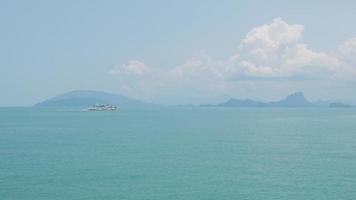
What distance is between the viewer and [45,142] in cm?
8844

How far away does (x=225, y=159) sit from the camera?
6481cm

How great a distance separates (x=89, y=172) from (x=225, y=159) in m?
20.2

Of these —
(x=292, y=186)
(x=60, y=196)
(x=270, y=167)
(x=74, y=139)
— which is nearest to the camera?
(x=60, y=196)

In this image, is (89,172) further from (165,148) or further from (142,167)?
(165,148)

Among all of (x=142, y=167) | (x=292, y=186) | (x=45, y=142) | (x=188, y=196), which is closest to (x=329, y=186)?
(x=292, y=186)

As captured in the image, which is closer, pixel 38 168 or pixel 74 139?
pixel 38 168

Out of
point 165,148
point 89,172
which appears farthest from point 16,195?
point 165,148

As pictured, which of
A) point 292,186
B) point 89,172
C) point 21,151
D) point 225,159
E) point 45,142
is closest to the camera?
point 292,186

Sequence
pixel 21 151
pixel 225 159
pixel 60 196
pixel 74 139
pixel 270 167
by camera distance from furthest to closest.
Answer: pixel 74 139, pixel 21 151, pixel 225 159, pixel 270 167, pixel 60 196

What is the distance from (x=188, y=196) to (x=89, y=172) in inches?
643

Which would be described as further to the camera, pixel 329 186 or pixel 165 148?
pixel 165 148

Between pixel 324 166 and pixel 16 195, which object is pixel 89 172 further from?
pixel 324 166

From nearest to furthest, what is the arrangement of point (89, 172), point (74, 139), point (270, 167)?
point (89, 172), point (270, 167), point (74, 139)

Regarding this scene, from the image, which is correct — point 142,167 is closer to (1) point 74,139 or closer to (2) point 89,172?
(2) point 89,172
